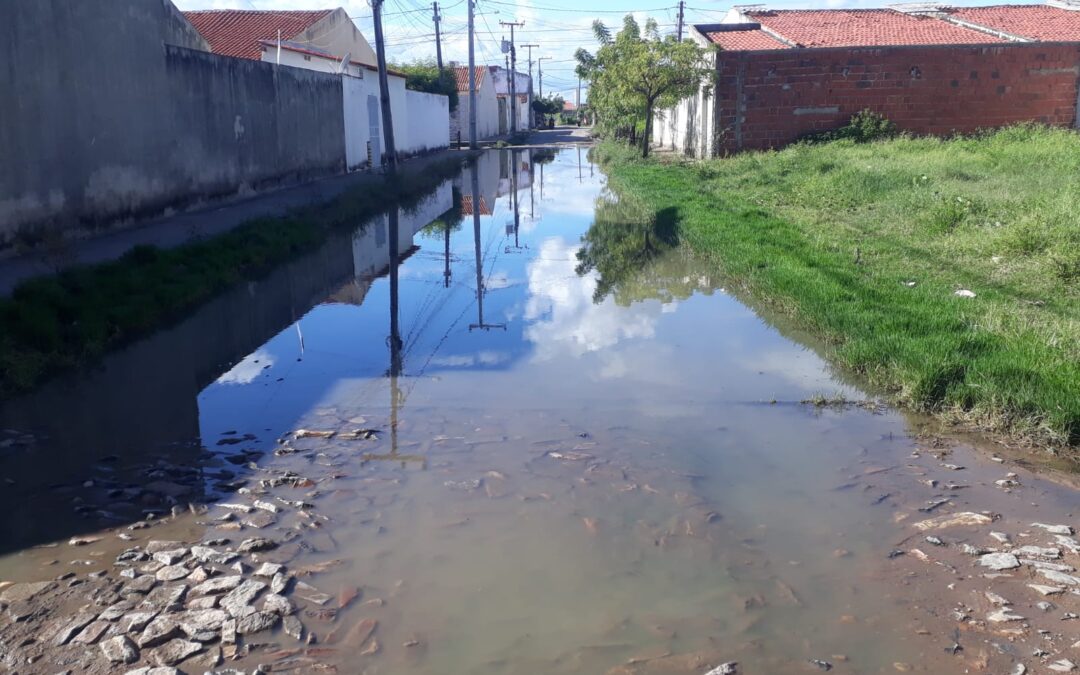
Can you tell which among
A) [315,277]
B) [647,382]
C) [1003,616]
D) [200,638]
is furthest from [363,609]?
[315,277]

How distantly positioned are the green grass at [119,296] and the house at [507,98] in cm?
5251

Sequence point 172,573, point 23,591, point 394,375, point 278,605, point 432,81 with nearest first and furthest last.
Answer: point 278,605 → point 23,591 → point 172,573 → point 394,375 → point 432,81

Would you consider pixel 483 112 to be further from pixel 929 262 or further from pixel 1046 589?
pixel 1046 589

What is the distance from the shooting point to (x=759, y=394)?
6.89 metres

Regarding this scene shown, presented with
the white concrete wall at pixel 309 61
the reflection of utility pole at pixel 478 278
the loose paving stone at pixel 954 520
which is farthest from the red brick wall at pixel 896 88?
the loose paving stone at pixel 954 520

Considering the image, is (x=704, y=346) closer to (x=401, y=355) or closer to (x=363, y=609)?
(x=401, y=355)

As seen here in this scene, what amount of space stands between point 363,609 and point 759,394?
3951mm

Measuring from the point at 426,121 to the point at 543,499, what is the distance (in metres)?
36.9

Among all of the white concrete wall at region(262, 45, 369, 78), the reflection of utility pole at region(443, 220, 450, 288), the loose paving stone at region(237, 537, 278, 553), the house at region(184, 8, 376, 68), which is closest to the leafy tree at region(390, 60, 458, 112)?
the house at region(184, 8, 376, 68)

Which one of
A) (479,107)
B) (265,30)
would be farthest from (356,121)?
(479,107)

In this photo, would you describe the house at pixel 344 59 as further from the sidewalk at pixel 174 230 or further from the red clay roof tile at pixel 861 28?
the red clay roof tile at pixel 861 28

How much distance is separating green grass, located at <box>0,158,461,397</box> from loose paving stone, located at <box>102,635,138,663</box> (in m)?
3.89

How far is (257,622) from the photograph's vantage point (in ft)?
12.6

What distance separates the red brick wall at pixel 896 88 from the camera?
86.0 ft
